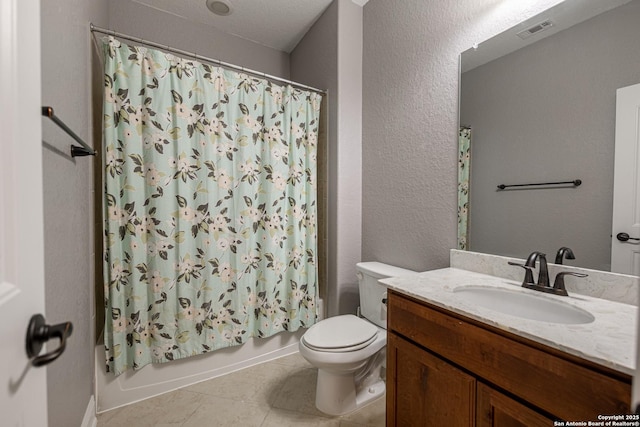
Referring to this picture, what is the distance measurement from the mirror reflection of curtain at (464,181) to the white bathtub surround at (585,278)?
4.6 inches

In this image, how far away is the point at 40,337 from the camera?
1.56 ft

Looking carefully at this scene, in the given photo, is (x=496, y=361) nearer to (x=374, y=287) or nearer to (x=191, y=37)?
(x=374, y=287)

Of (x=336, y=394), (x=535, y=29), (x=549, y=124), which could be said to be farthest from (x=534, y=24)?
(x=336, y=394)

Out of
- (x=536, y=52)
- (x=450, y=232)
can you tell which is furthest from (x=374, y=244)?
(x=536, y=52)

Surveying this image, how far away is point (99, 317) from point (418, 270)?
6.30 feet

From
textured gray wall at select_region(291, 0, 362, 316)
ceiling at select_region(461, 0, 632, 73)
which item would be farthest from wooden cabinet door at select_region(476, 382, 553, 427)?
ceiling at select_region(461, 0, 632, 73)

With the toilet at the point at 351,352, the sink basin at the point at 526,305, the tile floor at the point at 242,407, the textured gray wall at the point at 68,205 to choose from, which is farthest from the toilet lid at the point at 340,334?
the textured gray wall at the point at 68,205

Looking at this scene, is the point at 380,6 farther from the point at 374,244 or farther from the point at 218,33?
the point at 374,244

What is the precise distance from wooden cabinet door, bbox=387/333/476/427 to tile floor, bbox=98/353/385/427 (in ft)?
1.36

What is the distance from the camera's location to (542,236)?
3.57 feet

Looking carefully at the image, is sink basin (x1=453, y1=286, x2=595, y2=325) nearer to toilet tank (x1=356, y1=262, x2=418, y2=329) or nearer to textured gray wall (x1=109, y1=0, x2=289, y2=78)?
toilet tank (x1=356, y1=262, x2=418, y2=329)

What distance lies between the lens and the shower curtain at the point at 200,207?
139cm

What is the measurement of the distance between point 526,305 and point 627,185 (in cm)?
53

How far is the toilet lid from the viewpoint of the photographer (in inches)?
51.4
